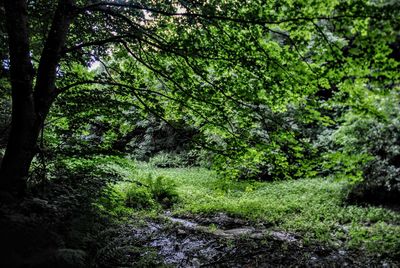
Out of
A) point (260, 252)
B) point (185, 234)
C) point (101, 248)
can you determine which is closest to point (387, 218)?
point (260, 252)

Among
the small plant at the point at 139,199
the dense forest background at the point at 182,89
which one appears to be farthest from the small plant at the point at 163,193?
the dense forest background at the point at 182,89

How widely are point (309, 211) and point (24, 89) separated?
8856 millimetres

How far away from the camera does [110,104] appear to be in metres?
4.86

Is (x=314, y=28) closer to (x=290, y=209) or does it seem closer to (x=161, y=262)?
(x=161, y=262)

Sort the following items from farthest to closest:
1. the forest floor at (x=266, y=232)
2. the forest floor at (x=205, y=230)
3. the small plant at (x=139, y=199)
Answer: the small plant at (x=139, y=199) < the forest floor at (x=266, y=232) < the forest floor at (x=205, y=230)

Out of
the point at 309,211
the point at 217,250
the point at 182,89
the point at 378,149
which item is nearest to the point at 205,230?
the point at 217,250

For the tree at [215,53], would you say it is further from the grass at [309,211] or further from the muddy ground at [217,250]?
the muddy ground at [217,250]

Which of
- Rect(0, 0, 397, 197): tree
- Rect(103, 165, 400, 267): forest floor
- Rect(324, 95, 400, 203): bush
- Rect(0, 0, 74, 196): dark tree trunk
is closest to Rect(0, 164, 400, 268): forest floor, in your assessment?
Rect(103, 165, 400, 267): forest floor

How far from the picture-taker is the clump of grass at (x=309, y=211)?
738 centimetres

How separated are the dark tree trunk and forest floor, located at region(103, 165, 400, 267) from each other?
6.58 feet

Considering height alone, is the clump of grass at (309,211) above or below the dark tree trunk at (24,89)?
below

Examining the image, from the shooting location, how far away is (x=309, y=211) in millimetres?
10000

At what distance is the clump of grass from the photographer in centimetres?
738

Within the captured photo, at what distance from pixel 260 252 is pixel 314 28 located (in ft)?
14.5
